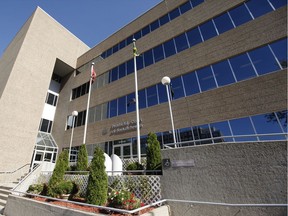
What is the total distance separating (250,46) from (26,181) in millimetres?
18020

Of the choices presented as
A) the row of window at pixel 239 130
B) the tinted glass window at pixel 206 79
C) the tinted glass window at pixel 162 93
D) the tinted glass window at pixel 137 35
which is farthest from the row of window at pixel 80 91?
the tinted glass window at pixel 206 79

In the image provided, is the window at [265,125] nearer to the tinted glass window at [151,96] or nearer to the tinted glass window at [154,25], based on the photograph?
the tinted glass window at [151,96]

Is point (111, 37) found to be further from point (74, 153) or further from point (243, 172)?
Answer: point (243, 172)

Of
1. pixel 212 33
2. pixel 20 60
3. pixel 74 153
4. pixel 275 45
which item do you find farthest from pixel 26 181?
pixel 275 45

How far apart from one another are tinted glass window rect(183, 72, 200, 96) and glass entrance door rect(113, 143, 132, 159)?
7.24 m

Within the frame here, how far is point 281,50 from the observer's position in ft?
33.8

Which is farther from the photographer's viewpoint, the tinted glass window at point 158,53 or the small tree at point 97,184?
the tinted glass window at point 158,53

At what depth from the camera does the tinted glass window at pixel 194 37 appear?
14398 millimetres

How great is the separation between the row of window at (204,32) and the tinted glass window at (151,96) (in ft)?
9.48

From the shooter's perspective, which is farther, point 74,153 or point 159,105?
point 74,153

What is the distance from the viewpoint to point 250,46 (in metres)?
11.4

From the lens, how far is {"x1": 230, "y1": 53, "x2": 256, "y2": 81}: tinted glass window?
441 inches

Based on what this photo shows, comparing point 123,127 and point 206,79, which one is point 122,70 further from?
point 206,79

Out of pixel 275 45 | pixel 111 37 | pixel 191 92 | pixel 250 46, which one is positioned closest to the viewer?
pixel 275 45
